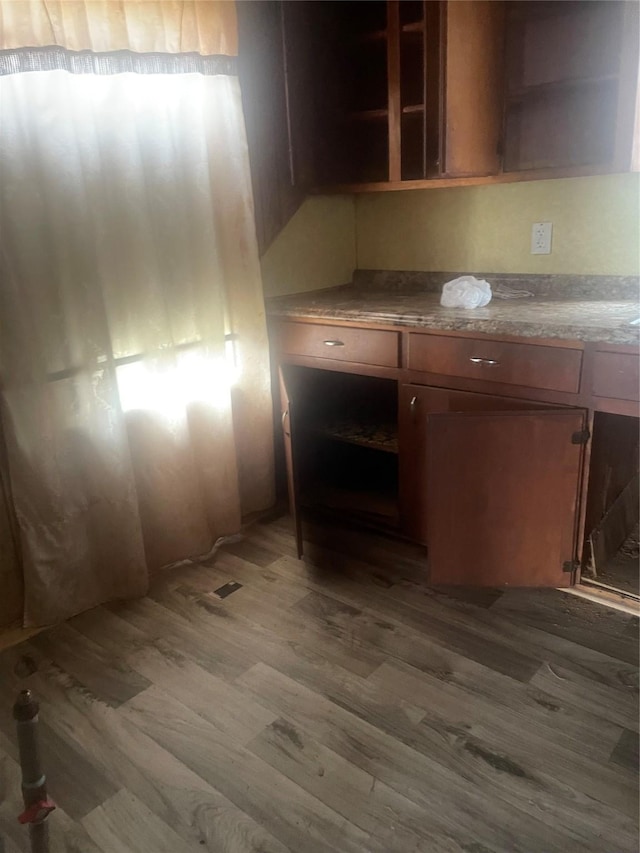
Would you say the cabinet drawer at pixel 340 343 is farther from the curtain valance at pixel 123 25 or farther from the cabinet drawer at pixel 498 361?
the curtain valance at pixel 123 25

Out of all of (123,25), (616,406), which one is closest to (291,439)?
(616,406)

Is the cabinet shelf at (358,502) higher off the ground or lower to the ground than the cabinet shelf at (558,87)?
lower

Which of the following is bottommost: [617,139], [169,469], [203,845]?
[203,845]

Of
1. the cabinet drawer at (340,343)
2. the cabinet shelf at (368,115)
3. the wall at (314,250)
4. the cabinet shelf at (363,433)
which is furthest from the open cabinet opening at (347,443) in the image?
the cabinet shelf at (368,115)

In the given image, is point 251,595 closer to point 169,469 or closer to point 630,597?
point 169,469

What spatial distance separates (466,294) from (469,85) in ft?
2.26

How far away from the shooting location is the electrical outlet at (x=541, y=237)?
2488 mm

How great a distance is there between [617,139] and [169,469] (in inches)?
70.9

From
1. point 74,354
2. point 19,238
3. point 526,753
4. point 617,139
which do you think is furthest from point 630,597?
point 19,238

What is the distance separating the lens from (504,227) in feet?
8.48

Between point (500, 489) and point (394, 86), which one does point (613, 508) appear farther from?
point (394, 86)

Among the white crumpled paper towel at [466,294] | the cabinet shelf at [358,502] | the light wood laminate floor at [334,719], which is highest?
the white crumpled paper towel at [466,294]

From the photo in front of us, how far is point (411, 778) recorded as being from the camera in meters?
1.54

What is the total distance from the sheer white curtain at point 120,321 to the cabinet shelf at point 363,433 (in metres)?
0.39
